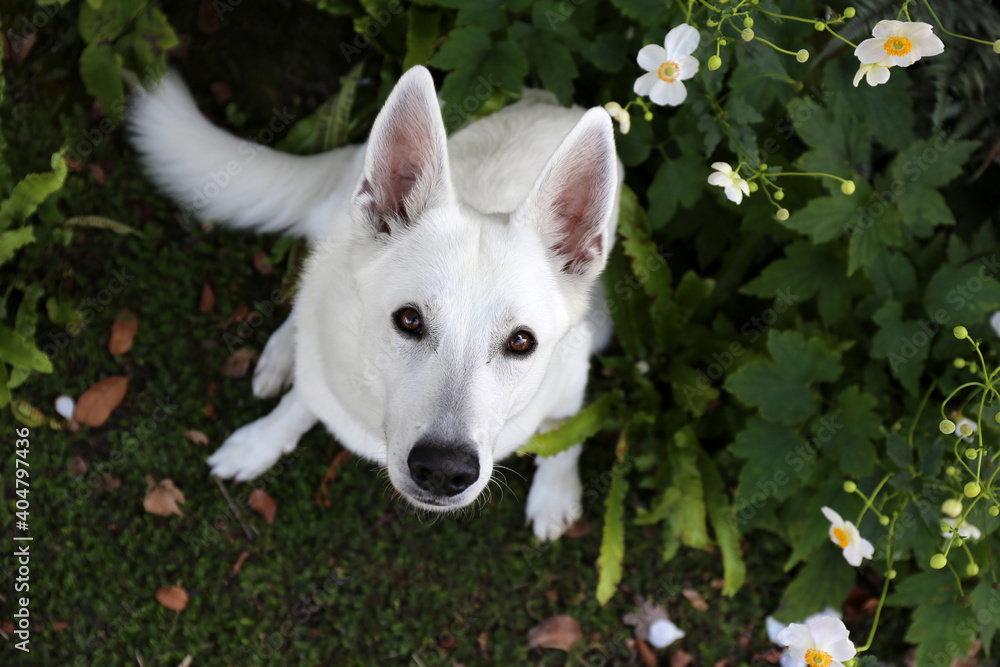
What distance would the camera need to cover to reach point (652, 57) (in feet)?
7.92

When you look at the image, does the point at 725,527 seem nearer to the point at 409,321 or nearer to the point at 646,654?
the point at 646,654

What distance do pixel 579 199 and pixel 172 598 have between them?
2.99 m

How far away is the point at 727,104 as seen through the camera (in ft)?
10.0

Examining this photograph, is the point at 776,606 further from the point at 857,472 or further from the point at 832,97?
the point at 832,97

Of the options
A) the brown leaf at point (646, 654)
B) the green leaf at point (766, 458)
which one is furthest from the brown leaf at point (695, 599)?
the green leaf at point (766, 458)

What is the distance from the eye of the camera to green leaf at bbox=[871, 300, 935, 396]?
10.5 feet

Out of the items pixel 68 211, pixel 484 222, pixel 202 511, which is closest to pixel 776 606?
pixel 484 222

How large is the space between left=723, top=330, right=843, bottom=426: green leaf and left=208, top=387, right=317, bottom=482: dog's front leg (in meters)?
2.19

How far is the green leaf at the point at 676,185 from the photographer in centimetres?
336

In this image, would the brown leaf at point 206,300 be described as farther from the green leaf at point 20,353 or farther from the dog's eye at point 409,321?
the dog's eye at point 409,321

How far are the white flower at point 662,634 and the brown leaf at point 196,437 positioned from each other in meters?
2.70

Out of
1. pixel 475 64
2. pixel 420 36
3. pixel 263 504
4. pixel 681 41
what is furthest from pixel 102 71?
pixel 681 41

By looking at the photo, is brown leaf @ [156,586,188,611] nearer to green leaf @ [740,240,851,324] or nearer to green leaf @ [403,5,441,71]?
green leaf @ [403,5,441,71]

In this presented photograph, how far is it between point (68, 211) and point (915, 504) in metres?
4.49
